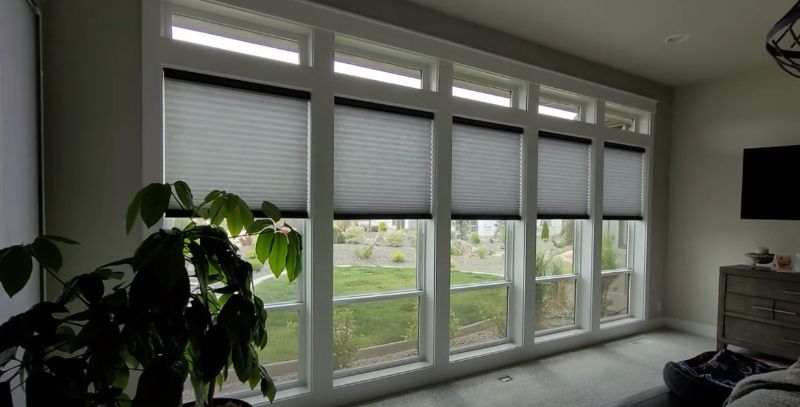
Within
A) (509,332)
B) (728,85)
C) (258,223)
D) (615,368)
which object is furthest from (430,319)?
(728,85)

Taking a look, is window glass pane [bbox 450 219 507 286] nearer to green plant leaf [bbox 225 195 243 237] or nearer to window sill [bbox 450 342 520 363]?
window sill [bbox 450 342 520 363]

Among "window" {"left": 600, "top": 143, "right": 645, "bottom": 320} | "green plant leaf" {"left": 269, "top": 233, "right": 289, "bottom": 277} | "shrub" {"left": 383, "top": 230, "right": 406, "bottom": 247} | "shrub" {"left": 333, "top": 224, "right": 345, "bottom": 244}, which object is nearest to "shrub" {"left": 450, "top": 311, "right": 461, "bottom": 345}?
"shrub" {"left": 383, "top": 230, "right": 406, "bottom": 247}

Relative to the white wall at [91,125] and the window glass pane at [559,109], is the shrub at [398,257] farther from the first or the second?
the window glass pane at [559,109]

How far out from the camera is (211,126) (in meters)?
2.43

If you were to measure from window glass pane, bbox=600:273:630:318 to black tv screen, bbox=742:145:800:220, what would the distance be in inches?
54.0

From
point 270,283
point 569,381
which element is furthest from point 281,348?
point 569,381

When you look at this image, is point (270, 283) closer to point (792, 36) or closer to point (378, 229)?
point (378, 229)

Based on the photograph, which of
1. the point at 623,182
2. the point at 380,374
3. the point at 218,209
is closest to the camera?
the point at 218,209

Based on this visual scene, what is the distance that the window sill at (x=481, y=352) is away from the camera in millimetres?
3401

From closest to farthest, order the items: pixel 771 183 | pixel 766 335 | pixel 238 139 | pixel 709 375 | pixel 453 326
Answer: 1. pixel 709 375
2. pixel 238 139
3. pixel 453 326
4. pixel 766 335
5. pixel 771 183

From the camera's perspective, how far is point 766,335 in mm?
3754

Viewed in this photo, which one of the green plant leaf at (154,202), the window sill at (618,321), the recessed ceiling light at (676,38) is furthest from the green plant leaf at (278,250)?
the window sill at (618,321)

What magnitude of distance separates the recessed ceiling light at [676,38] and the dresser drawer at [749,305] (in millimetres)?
2531

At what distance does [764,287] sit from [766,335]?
0.44 meters
